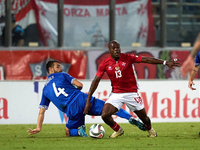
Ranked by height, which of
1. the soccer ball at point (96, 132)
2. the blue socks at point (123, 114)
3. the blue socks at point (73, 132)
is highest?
the blue socks at point (123, 114)

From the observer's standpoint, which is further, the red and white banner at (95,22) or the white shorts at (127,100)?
the red and white banner at (95,22)

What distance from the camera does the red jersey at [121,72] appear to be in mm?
7035

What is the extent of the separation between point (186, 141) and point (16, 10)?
10.1 meters

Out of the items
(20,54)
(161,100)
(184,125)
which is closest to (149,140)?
(184,125)

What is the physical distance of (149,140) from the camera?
6793 mm

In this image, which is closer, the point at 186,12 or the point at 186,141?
the point at 186,141

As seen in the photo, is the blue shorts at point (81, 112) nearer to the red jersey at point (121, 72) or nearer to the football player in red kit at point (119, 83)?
the football player in red kit at point (119, 83)

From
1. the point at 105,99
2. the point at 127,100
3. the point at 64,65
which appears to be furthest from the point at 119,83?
the point at 64,65

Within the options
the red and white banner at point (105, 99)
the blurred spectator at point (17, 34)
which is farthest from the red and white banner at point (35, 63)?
the red and white banner at point (105, 99)

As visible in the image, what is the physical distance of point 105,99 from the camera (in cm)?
1033

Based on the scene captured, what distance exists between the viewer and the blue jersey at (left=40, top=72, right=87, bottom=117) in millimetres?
7418

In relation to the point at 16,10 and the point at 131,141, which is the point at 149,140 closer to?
the point at 131,141

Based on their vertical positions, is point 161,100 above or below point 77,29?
below

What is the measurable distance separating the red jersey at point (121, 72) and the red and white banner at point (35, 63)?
7.69 m
